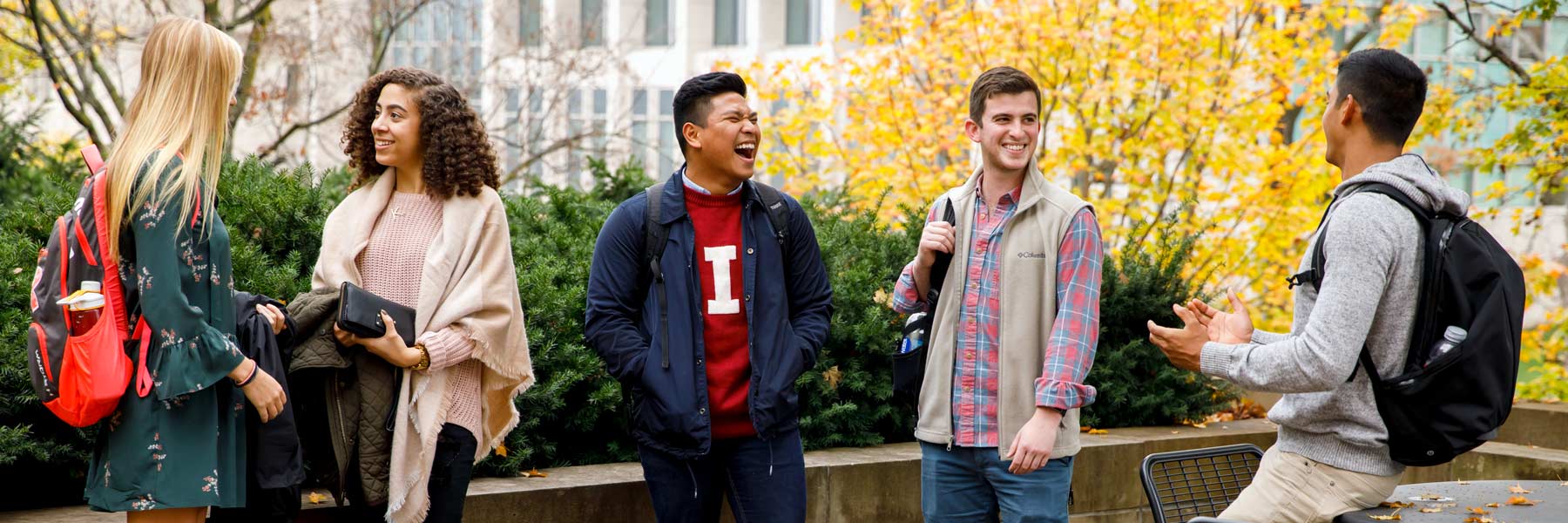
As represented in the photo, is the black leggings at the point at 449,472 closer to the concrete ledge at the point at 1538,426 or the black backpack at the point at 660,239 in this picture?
the black backpack at the point at 660,239

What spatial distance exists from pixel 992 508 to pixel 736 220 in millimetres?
1190

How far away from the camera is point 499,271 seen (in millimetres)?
4031

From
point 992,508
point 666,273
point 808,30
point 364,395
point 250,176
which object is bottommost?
point 992,508

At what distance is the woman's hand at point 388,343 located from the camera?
3773 mm

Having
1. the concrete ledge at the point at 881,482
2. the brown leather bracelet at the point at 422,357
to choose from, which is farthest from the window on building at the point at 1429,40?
the brown leather bracelet at the point at 422,357

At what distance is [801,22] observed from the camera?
2944 cm

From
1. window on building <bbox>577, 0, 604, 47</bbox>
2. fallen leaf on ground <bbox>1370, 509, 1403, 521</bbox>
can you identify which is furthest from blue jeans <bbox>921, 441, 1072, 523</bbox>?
window on building <bbox>577, 0, 604, 47</bbox>

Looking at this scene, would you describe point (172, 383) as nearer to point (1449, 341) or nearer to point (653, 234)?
point (653, 234)

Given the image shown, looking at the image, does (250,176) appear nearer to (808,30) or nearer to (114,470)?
(114,470)

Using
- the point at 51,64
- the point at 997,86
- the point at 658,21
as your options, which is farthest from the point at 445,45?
the point at 997,86

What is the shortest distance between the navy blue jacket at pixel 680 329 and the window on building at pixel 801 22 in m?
25.2

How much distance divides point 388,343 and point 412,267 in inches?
11.4

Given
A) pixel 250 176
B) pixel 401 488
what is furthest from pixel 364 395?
pixel 250 176

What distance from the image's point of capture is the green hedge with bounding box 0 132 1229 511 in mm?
4523
